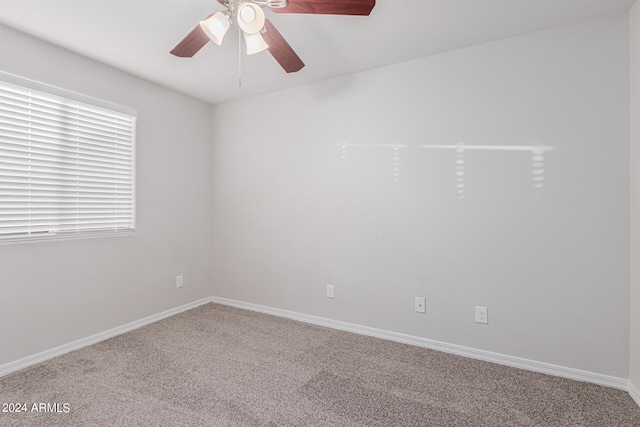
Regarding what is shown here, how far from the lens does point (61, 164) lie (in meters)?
2.40

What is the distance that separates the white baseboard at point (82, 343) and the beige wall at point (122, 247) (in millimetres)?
41

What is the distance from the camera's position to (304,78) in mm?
2957

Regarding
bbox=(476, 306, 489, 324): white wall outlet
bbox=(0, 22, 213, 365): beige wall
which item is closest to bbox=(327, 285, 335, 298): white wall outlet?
bbox=(476, 306, 489, 324): white wall outlet

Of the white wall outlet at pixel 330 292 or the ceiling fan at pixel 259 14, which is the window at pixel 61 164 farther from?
the white wall outlet at pixel 330 292

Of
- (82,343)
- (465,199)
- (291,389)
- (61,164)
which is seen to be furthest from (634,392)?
(61,164)

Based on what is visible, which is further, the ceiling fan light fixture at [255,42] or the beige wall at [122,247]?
the beige wall at [122,247]

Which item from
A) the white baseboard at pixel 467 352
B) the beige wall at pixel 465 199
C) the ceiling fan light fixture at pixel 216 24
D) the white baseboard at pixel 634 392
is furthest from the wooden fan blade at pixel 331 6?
the white baseboard at pixel 634 392

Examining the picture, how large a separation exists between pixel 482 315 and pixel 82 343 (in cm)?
315

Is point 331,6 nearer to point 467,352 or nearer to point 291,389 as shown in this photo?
point 291,389

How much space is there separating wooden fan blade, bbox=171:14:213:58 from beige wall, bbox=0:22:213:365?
3.99ft

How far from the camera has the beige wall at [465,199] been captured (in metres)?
2.00

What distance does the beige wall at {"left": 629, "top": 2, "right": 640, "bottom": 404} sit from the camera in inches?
72.0

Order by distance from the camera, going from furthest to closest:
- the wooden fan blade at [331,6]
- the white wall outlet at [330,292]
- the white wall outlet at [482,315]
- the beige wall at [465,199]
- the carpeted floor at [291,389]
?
the white wall outlet at [330,292], the white wall outlet at [482,315], the beige wall at [465,199], the carpeted floor at [291,389], the wooden fan blade at [331,6]

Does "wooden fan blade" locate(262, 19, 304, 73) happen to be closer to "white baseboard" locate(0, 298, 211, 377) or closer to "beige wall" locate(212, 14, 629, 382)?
"beige wall" locate(212, 14, 629, 382)
